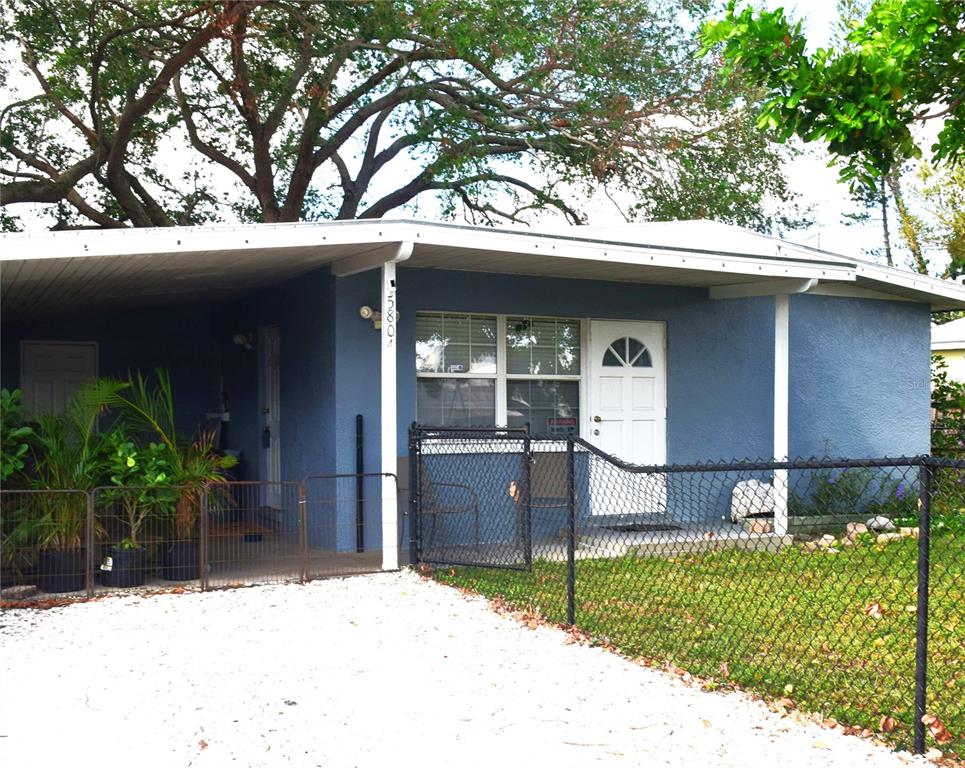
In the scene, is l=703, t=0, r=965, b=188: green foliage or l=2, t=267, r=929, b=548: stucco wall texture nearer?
l=703, t=0, r=965, b=188: green foliage

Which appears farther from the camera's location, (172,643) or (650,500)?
(650,500)

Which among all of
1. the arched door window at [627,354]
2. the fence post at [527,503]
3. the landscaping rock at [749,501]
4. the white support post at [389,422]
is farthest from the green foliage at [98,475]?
the landscaping rock at [749,501]

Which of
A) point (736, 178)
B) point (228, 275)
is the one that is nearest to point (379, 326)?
point (228, 275)

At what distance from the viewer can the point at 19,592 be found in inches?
286

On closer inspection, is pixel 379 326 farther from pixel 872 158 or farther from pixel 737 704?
pixel 737 704

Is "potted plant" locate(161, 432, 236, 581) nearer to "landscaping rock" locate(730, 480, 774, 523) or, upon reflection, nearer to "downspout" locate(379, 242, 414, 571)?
"downspout" locate(379, 242, 414, 571)

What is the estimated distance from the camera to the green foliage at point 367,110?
15.9 m

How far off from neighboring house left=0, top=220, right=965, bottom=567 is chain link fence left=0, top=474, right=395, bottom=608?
745mm

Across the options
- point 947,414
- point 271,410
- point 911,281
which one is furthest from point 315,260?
point 947,414

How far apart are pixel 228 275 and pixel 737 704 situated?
252 inches

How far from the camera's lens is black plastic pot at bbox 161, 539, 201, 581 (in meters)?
7.84

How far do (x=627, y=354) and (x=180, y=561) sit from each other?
16.9 ft

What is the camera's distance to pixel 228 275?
31.5ft

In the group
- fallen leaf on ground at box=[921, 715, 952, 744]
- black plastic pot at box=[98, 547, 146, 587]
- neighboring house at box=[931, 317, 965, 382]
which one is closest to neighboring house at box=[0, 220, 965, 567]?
black plastic pot at box=[98, 547, 146, 587]
